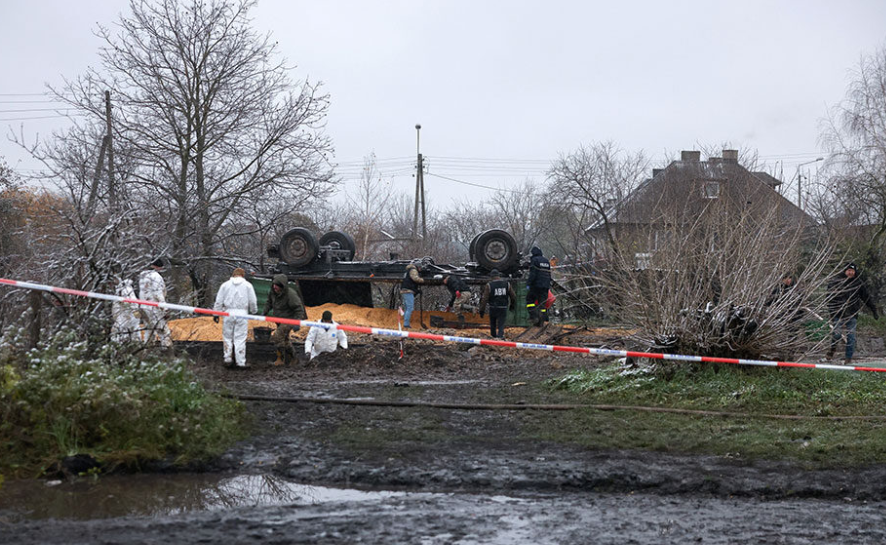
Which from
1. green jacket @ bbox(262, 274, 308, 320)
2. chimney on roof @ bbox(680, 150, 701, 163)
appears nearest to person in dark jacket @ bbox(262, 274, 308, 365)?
green jacket @ bbox(262, 274, 308, 320)

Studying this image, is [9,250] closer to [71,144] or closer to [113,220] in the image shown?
[71,144]

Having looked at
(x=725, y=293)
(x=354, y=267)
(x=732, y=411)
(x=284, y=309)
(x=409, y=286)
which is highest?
(x=354, y=267)

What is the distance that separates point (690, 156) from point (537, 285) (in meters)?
15.0

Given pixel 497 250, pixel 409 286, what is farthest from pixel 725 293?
pixel 497 250

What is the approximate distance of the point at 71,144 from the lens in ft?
75.6

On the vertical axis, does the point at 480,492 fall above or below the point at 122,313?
below

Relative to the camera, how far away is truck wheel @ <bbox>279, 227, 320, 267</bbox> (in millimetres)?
22844

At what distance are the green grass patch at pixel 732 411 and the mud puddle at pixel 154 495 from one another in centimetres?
264

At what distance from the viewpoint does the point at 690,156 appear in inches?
1313

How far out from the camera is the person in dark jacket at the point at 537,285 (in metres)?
20.5

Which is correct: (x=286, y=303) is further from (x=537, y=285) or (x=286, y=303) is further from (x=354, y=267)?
(x=354, y=267)

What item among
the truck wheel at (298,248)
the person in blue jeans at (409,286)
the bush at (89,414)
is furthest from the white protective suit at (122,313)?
the truck wheel at (298,248)

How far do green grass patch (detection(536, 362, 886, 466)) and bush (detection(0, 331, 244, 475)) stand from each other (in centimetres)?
309

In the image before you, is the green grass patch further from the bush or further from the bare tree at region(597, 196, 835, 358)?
the bush
